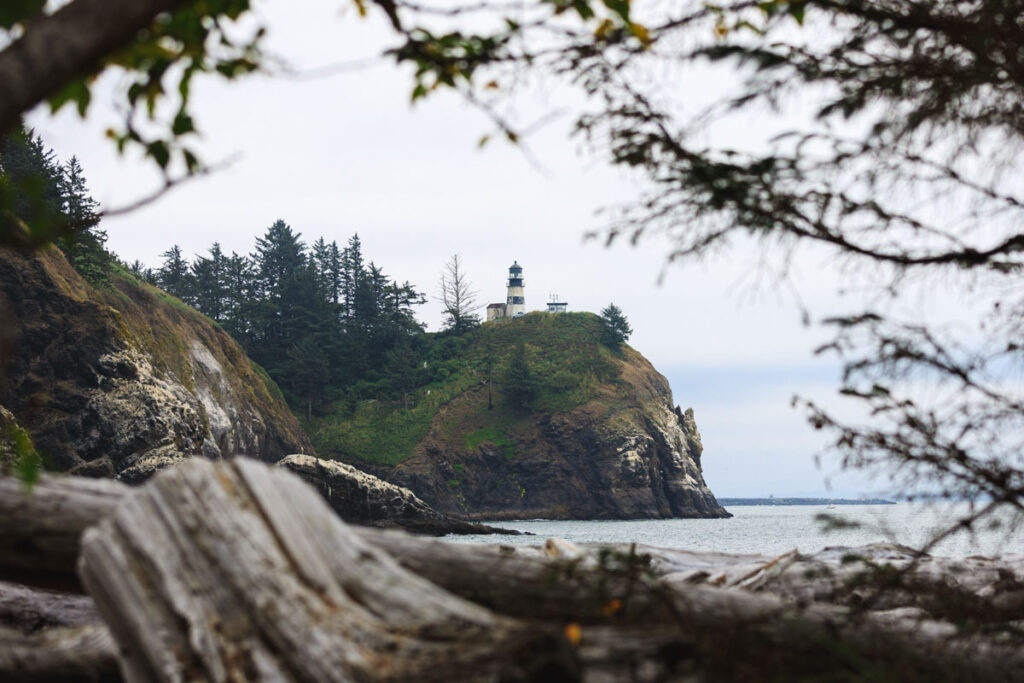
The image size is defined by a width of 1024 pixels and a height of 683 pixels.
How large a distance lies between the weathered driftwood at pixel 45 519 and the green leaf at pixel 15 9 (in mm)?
1791

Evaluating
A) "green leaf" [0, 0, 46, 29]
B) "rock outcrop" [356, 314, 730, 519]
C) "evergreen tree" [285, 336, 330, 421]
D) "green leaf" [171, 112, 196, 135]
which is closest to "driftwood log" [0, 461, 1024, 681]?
"green leaf" [171, 112, 196, 135]

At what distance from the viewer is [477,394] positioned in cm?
7612

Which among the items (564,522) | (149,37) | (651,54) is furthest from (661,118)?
(564,522)

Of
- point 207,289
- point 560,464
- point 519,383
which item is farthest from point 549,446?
point 207,289

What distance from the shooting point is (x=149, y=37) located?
2521 millimetres

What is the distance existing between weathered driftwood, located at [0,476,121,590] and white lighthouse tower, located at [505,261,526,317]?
303 ft

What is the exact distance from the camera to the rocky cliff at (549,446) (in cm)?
6669

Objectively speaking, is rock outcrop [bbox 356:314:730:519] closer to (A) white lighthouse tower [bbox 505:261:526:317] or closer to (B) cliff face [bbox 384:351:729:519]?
(B) cliff face [bbox 384:351:729:519]

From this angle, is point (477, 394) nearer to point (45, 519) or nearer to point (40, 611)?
point (40, 611)

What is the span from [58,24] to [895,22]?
3745 millimetres

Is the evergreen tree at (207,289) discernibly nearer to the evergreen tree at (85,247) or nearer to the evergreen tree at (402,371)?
the evergreen tree at (402,371)

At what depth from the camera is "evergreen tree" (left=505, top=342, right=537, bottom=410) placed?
7256cm

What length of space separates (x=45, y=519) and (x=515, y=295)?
94089mm

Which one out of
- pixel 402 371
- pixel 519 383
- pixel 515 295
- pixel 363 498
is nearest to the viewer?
pixel 363 498
